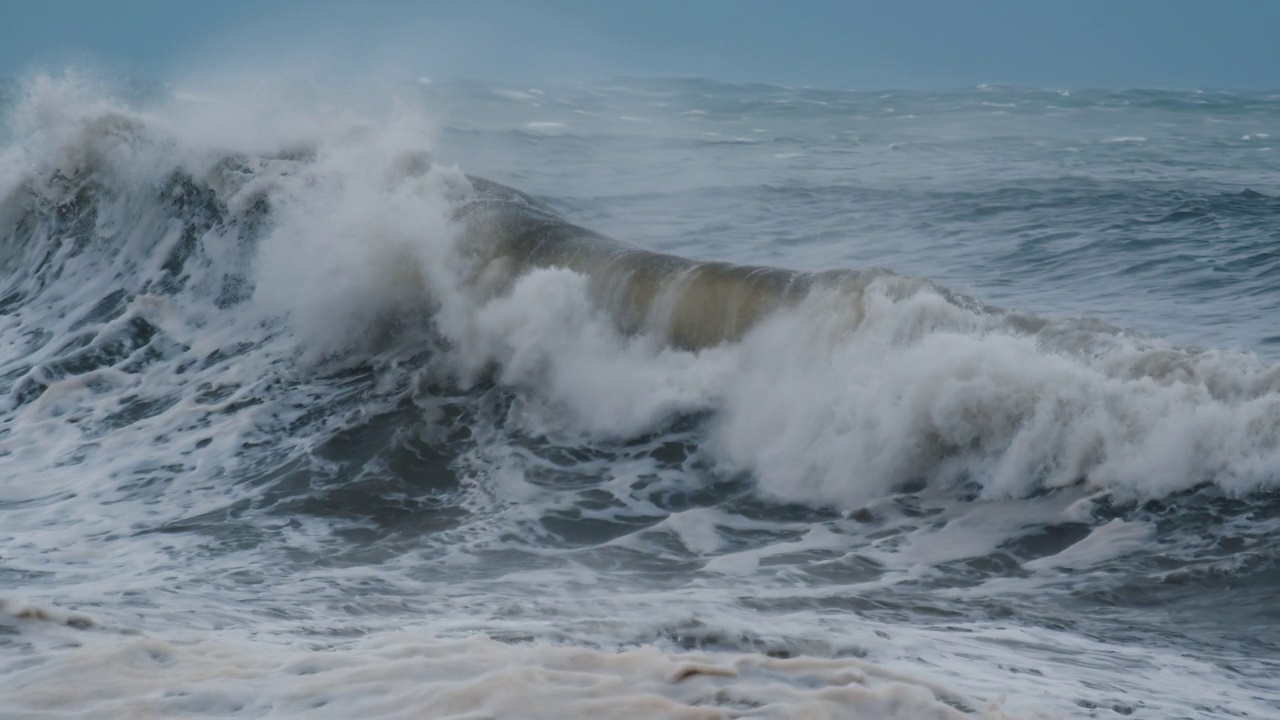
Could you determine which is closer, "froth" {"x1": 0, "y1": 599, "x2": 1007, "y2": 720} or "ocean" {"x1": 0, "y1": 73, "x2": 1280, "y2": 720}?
"froth" {"x1": 0, "y1": 599, "x2": 1007, "y2": 720}

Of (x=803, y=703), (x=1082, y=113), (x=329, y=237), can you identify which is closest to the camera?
(x=803, y=703)

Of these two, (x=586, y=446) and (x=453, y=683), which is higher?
(x=453, y=683)

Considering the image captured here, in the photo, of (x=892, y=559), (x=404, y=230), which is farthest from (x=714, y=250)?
(x=892, y=559)

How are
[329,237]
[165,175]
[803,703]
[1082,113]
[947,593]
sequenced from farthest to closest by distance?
[1082,113] → [165,175] → [329,237] → [947,593] → [803,703]

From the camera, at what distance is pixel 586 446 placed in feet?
24.5

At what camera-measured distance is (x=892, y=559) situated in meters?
5.52

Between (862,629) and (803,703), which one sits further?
(862,629)

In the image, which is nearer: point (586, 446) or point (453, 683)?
point (453, 683)

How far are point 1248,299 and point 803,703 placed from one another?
7.45 meters

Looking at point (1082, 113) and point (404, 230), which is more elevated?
point (1082, 113)

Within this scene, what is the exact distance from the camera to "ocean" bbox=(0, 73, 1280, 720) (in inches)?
150

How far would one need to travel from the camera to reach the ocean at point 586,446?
3811 mm

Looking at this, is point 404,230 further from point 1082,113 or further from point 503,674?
point 1082,113

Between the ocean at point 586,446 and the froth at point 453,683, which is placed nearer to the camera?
the froth at point 453,683
